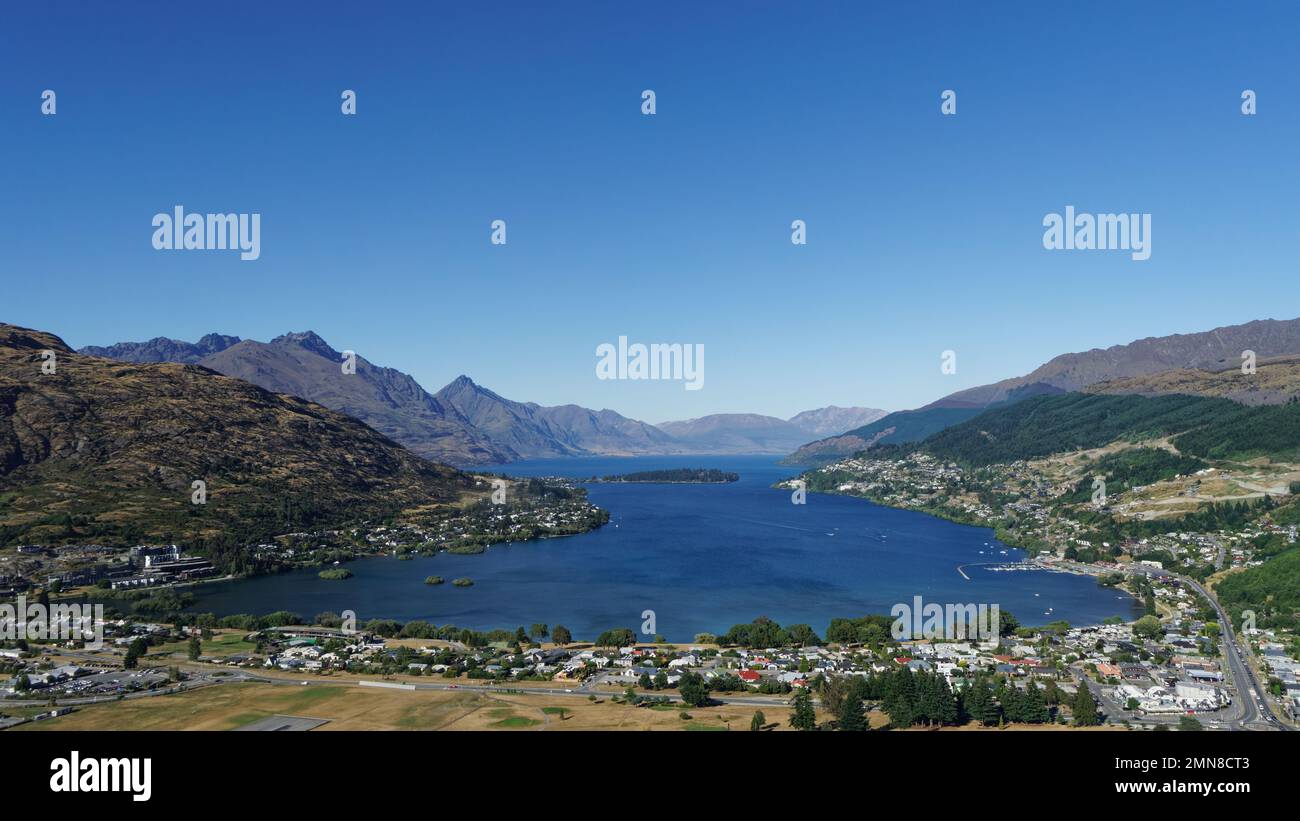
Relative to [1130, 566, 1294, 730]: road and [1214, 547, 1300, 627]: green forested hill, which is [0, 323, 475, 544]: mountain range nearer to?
[1130, 566, 1294, 730]: road

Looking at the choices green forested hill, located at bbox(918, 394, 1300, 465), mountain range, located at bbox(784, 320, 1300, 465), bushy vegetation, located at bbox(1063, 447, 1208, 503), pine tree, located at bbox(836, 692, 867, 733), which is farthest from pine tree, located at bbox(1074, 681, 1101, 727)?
mountain range, located at bbox(784, 320, 1300, 465)

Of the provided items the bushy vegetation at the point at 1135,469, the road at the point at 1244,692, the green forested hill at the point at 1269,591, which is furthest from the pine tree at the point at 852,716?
the bushy vegetation at the point at 1135,469

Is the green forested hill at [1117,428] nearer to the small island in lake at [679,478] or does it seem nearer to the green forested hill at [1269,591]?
the green forested hill at [1269,591]

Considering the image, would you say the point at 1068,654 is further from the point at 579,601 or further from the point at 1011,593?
the point at 579,601

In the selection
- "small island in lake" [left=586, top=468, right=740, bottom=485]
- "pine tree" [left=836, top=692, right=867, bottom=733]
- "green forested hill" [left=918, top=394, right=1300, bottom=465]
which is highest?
"green forested hill" [left=918, top=394, right=1300, bottom=465]

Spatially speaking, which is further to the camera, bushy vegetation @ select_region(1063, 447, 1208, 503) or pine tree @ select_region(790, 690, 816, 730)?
bushy vegetation @ select_region(1063, 447, 1208, 503)

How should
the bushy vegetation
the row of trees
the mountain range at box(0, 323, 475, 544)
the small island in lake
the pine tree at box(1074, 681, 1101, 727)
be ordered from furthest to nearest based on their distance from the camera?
the small island in lake → the bushy vegetation → the mountain range at box(0, 323, 475, 544) → the pine tree at box(1074, 681, 1101, 727) → the row of trees

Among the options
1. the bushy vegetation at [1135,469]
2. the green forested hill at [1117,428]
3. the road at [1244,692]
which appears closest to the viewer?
the road at [1244,692]

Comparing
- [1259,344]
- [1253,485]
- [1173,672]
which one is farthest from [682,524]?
[1259,344]
